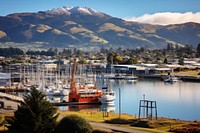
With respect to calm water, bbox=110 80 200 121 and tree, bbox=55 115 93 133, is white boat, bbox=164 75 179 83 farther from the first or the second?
tree, bbox=55 115 93 133

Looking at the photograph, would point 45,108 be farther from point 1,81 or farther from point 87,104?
point 1,81

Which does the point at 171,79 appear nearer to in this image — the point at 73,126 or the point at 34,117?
the point at 34,117

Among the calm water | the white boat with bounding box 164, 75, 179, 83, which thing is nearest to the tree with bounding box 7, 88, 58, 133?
the calm water

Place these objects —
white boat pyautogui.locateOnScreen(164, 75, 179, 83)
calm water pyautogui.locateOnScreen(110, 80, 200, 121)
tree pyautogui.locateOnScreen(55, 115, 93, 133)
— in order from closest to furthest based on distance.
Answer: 1. tree pyautogui.locateOnScreen(55, 115, 93, 133)
2. calm water pyautogui.locateOnScreen(110, 80, 200, 121)
3. white boat pyautogui.locateOnScreen(164, 75, 179, 83)

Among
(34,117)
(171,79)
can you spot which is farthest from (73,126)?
(171,79)

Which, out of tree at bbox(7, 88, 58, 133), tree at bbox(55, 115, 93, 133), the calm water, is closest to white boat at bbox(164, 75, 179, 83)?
the calm water

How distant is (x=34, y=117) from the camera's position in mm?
19219

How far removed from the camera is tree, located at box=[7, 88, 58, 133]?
62.5 feet

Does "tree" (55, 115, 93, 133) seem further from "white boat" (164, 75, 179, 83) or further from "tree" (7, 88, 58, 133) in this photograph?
"white boat" (164, 75, 179, 83)

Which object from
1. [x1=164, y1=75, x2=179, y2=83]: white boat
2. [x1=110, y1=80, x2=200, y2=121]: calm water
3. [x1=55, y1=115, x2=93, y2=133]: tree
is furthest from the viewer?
[x1=164, y1=75, x2=179, y2=83]: white boat

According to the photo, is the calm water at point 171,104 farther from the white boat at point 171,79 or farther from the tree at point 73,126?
the tree at point 73,126

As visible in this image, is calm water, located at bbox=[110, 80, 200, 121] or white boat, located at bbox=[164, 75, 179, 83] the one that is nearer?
calm water, located at bbox=[110, 80, 200, 121]

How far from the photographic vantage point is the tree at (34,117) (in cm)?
1905

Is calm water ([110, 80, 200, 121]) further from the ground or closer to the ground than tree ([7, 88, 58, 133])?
closer to the ground
